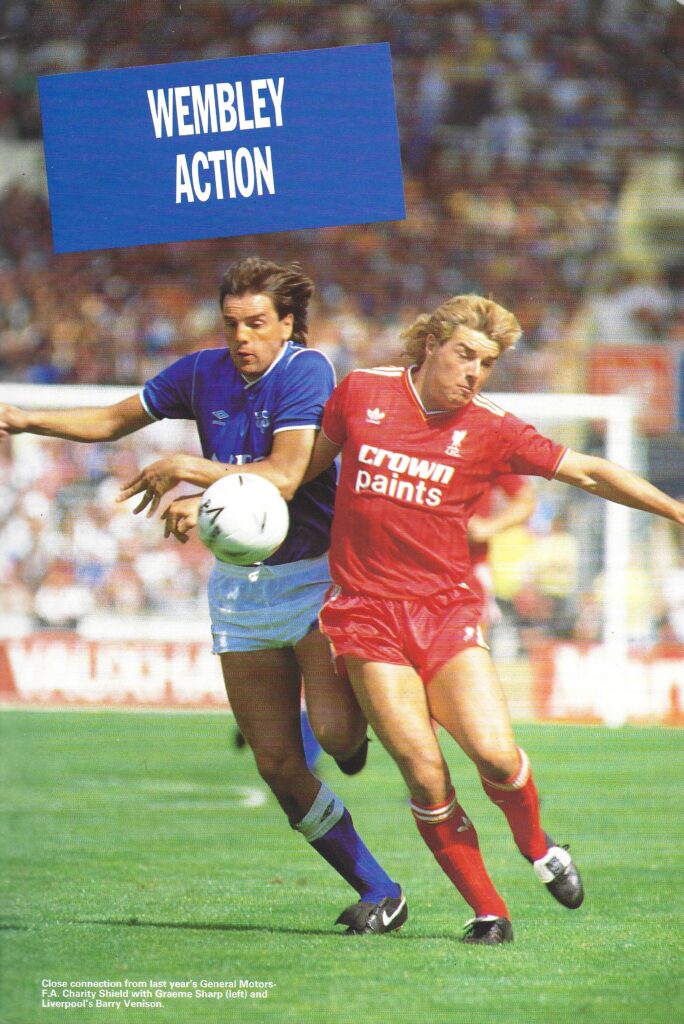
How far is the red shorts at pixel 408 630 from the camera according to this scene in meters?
2.86

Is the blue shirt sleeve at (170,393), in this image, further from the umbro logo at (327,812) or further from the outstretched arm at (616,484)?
the umbro logo at (327,812)

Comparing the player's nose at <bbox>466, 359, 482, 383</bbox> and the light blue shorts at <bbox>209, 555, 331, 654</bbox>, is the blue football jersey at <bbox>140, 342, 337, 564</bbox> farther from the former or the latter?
the player's nose at <bbox>466, 359, 482, 383</bbox>

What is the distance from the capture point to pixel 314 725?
2992mm

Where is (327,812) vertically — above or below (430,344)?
below

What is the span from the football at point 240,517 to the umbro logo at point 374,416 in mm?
270

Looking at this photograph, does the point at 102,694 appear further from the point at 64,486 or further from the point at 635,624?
the point at 635,624

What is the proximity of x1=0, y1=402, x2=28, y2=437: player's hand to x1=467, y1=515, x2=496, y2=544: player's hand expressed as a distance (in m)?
1.39

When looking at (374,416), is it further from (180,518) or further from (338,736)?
(338,736)

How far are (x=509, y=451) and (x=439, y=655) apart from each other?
1.52 ft

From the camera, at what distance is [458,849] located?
9.62 ft

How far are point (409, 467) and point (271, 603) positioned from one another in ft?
1.66

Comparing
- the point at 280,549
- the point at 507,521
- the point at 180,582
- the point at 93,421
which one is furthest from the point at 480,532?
the point at 180,582

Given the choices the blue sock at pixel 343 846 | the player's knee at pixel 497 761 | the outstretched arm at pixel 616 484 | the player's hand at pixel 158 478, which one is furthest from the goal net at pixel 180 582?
the player's hand at pixel 158 478

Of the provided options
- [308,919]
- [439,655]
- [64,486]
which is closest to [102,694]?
[64,486]
